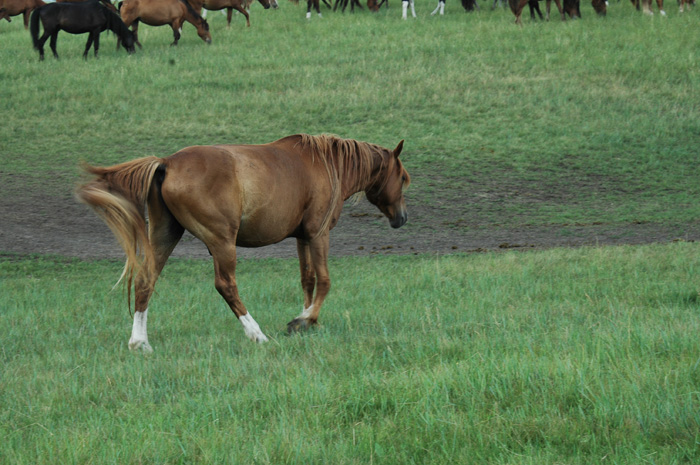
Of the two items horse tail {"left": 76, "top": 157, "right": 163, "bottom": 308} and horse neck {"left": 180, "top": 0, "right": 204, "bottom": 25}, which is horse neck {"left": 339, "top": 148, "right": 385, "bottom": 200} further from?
horse neck {"left": 180, "top": 0, "right": 204, "bottom": 25}

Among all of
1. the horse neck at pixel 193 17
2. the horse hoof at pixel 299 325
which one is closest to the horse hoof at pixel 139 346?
the horse hoof at pixel 299 325

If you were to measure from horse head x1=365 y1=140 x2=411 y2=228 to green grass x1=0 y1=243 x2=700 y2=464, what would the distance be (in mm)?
669

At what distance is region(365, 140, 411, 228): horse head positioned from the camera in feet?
21.8

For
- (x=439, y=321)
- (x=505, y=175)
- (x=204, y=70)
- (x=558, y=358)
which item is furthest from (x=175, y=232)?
(x=204, y=70)

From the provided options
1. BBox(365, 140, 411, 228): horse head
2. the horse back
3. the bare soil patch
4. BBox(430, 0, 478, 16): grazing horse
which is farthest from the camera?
BBox(430, 0, 478, 16): grazing horse

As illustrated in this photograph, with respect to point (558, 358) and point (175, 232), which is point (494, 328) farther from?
point (175, 232)

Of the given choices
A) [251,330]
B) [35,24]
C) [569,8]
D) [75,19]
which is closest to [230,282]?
[251,330]

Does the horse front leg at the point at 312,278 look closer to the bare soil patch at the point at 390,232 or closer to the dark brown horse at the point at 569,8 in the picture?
the bare soil patch at the point at 390,232

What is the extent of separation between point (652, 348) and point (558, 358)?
0.58 meters

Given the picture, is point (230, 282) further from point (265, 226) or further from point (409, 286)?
point (409, 286)

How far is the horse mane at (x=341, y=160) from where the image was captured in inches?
237

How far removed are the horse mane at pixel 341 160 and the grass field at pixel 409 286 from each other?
918mm

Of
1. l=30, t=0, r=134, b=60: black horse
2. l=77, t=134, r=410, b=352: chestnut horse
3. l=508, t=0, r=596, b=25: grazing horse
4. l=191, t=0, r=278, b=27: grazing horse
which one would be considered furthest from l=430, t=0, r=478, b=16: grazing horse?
l=77, t=134, r=410, b=352: chestnut horse

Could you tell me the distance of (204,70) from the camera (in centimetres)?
1967
